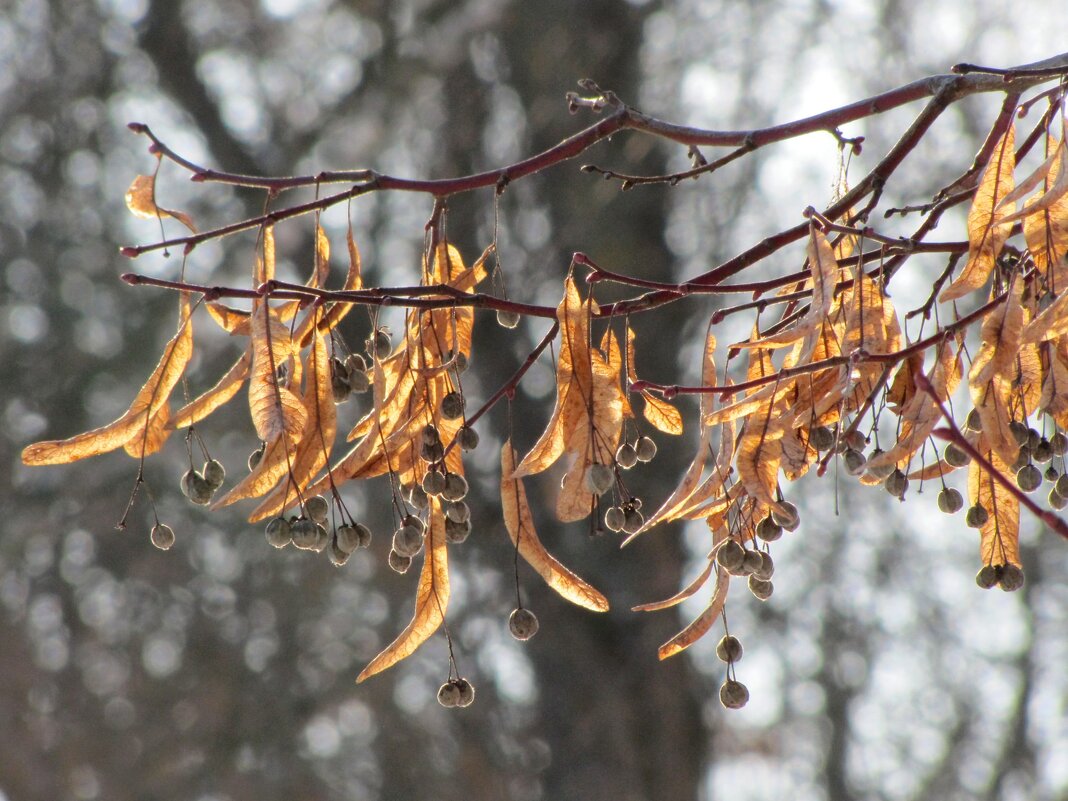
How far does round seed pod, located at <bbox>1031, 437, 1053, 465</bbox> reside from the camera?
1704 mm

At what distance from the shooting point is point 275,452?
1611 millimetres

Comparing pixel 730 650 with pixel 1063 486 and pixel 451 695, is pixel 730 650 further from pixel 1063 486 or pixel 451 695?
pixel 1063 486

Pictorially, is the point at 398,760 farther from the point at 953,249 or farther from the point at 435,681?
the point at 953,249

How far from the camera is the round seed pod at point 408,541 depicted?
5.53ft

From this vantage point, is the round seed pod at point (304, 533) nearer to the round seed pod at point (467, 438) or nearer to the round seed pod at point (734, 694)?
the round seed pod at point (467, 438)

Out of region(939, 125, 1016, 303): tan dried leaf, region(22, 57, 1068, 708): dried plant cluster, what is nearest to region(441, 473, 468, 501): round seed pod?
region(22, 57, 1068, 708): dried plant cluster

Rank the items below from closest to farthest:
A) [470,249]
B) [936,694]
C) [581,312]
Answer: [581,312]
[470,249]
[936,694]

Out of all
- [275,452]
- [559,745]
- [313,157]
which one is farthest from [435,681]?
[275,452]

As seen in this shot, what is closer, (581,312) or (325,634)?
(581,312)

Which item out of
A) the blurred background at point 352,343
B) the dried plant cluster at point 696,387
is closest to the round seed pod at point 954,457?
the dried plant cluster at point 696,387

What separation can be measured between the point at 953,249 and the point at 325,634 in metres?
7.14

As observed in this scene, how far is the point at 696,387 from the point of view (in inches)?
56.4

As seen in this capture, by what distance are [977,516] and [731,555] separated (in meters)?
0.41

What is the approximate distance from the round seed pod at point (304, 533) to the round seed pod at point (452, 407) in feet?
0.73
